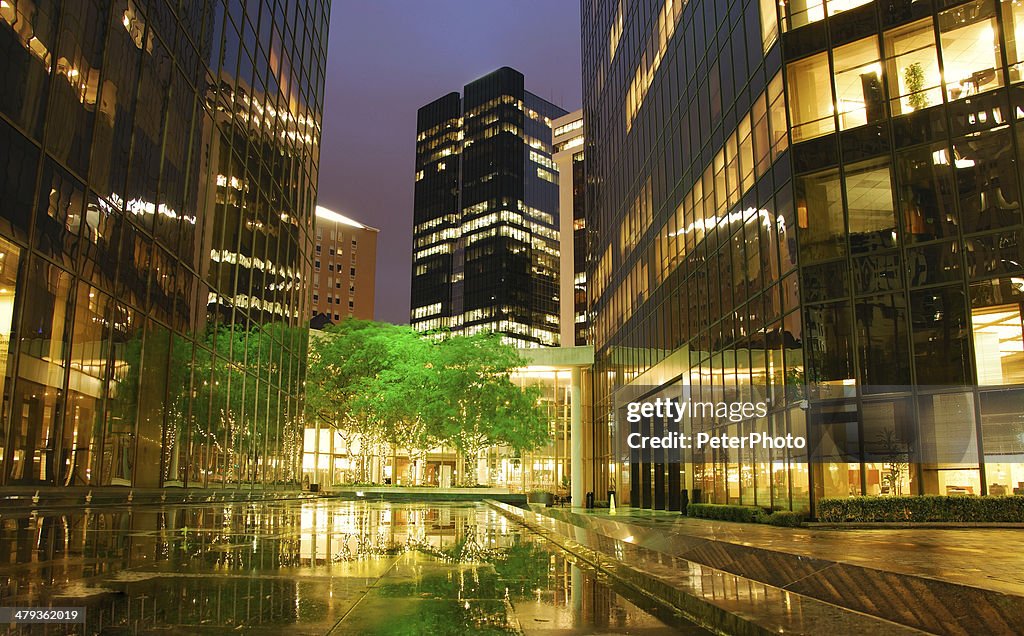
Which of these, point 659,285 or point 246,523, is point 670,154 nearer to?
point 659,285

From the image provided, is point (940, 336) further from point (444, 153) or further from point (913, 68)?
point (444, 153)

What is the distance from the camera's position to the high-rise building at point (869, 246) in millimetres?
20125

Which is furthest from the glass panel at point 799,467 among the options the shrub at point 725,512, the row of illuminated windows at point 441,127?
the row of illuminated windows at point 441,127

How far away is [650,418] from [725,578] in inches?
1389

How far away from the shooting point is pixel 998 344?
1991 centimetres

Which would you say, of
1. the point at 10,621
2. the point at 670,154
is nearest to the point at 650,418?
the point at 670,154

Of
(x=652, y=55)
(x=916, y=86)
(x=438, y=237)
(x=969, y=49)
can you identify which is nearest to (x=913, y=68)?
(x=916, y=86)

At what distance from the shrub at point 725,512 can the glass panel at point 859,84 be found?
12466mm

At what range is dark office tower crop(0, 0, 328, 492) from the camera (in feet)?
41.5

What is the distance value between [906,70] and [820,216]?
16.7 ft

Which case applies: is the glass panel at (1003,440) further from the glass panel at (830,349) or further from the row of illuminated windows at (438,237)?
the row of illuminated windows at (438,237)

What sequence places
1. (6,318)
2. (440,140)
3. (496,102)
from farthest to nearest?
(440,140), (496,102), (6,318)

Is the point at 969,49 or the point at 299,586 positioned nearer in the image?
the point at 299,586

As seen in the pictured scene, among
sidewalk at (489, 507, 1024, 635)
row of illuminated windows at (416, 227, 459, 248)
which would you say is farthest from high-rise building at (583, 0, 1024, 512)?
row of illuminated windows at (416, 227, 459, 248)
